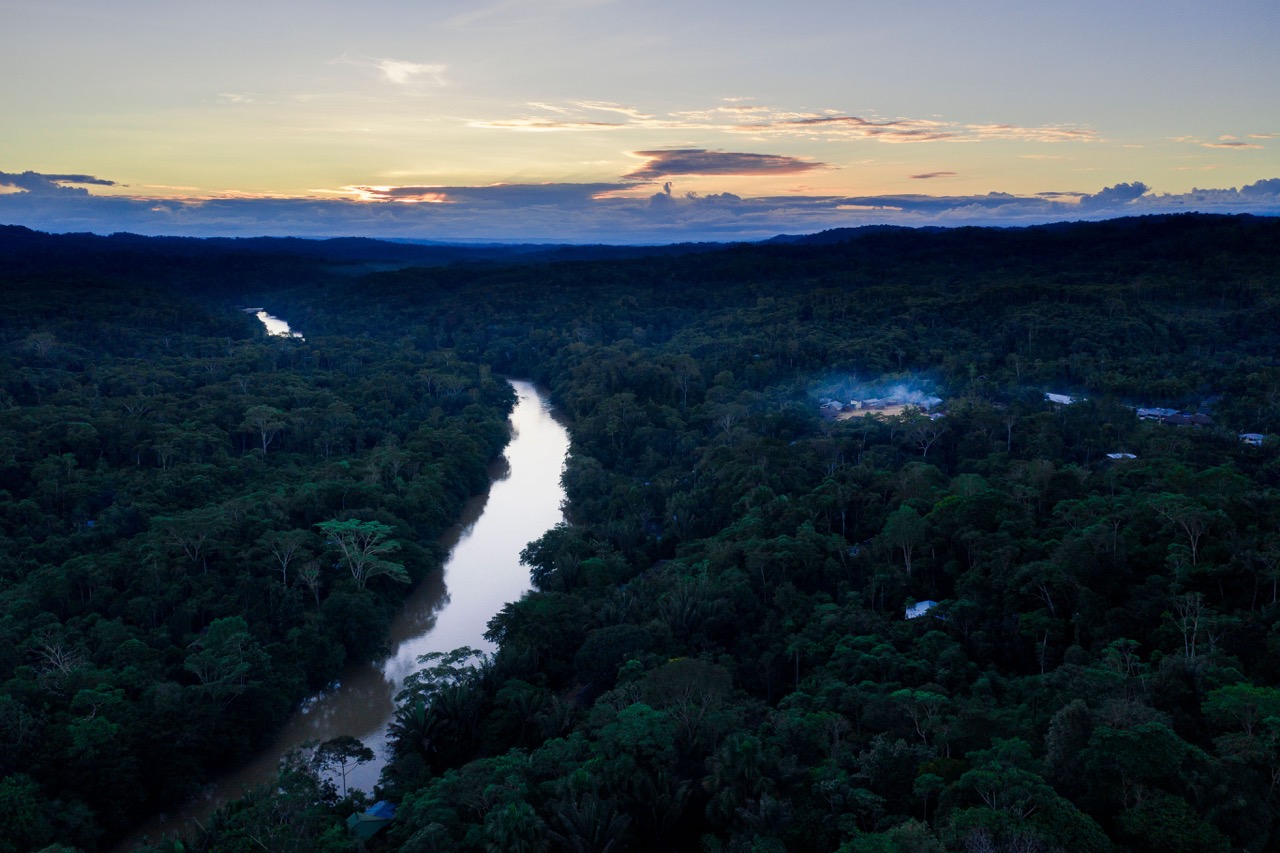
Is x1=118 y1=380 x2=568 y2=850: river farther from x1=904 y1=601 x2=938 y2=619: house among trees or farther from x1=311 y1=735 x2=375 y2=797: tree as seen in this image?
x1=904 y1=601 x2=938 y2=619: house among trees

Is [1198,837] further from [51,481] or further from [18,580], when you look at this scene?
[51,481]

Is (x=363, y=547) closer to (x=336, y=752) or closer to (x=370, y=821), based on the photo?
(x=336, y=752)

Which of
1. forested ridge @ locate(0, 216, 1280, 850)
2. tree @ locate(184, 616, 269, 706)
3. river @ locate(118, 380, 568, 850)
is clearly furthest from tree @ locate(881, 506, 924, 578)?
tree @ locate(184, 616, 269, 706)

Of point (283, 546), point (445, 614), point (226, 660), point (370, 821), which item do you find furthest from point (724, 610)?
point (283, 546)

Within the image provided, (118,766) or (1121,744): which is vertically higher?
(1121,744)

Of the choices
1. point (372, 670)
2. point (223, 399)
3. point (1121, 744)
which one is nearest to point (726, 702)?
point (1121, 744)

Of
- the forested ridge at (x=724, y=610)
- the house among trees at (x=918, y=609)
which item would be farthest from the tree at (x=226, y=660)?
the house among trees at (x=918, y=609)
